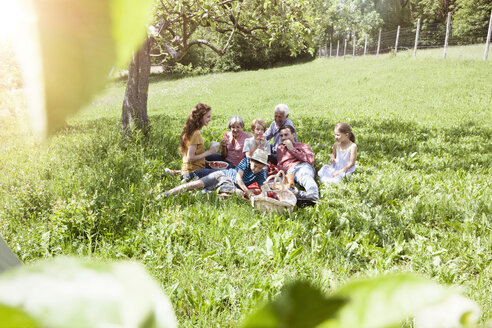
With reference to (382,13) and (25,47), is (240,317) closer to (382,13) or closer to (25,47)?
(25,47)

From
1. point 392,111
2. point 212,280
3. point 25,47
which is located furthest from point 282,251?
point 392,111

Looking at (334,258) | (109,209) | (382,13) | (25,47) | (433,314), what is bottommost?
(334,258)

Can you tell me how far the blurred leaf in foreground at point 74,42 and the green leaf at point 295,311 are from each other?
0.15 m

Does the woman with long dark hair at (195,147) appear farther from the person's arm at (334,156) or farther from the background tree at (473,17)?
the background tree at (473,17)

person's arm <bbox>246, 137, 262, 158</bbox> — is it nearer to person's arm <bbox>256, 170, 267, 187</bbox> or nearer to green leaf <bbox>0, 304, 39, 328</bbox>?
person's arm <bbox>256, 170, 267, 187</bbox>

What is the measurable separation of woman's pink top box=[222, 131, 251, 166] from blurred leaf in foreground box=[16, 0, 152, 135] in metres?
5.64

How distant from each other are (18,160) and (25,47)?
610cm

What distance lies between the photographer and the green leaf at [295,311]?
102 mm

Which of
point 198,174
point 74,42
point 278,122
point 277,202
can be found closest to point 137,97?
point 198,174

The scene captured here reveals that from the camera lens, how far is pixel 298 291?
3.9 inches

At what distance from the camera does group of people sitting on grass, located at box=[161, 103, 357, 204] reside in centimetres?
458

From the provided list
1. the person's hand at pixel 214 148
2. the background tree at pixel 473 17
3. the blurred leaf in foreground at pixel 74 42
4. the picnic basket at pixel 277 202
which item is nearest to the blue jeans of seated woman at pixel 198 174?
the person's hand at pixel 214 148

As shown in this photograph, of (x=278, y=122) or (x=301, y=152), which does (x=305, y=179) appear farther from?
(x=278, y=122)

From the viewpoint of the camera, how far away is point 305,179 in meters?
4.64
